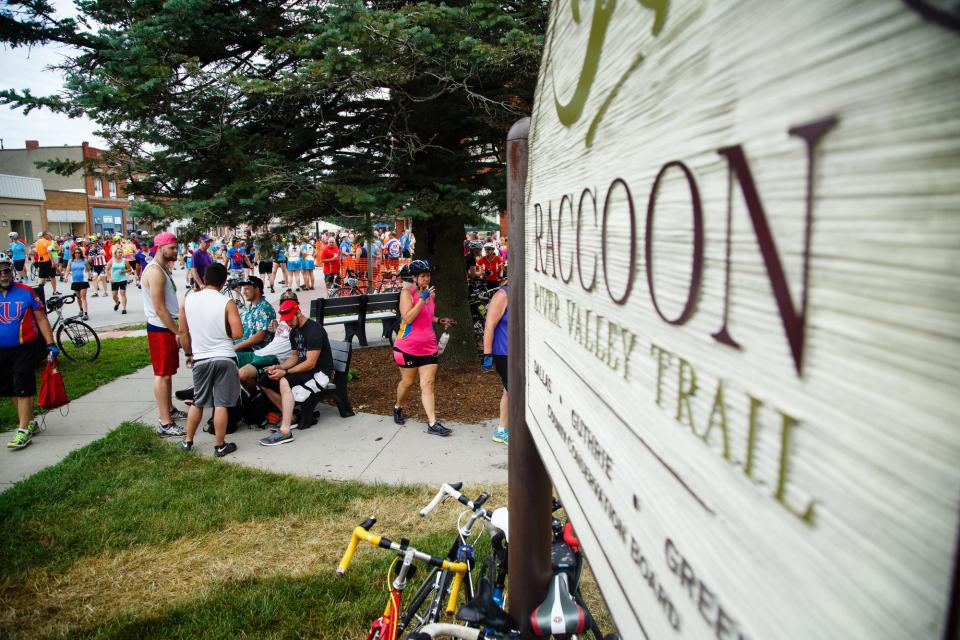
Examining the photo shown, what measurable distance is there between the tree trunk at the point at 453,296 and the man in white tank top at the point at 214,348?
334 cm

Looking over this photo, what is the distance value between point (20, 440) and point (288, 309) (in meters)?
3.01

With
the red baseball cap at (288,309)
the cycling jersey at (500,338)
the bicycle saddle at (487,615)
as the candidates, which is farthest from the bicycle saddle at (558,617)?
the red baseball cap at (288,309)

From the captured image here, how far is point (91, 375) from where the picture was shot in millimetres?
9070

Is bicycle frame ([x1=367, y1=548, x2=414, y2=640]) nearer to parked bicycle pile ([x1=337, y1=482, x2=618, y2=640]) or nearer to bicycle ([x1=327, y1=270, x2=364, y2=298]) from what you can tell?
parked bicycle pile ([x1=337, y1=482, x2=618, y2=640])

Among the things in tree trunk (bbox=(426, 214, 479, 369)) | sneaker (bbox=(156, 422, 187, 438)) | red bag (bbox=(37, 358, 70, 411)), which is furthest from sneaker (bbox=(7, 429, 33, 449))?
tree trunk (bbox=(426, 214, 479, 369))

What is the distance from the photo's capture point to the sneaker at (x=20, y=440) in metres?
6.08

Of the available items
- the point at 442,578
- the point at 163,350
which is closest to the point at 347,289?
the point at 163,350

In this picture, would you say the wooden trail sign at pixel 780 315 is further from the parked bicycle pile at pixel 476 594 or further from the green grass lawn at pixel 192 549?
the green grass lawn at pixel 192 549

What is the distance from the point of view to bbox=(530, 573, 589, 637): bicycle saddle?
2025 millimetres

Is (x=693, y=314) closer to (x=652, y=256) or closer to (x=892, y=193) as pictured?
(x=652, y=256)

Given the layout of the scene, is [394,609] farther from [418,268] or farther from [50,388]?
[50,388]

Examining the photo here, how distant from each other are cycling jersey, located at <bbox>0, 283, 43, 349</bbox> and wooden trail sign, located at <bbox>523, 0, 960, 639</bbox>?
6.88 m

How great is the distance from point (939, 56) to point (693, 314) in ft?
1.12

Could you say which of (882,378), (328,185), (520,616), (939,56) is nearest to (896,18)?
(939,56)
